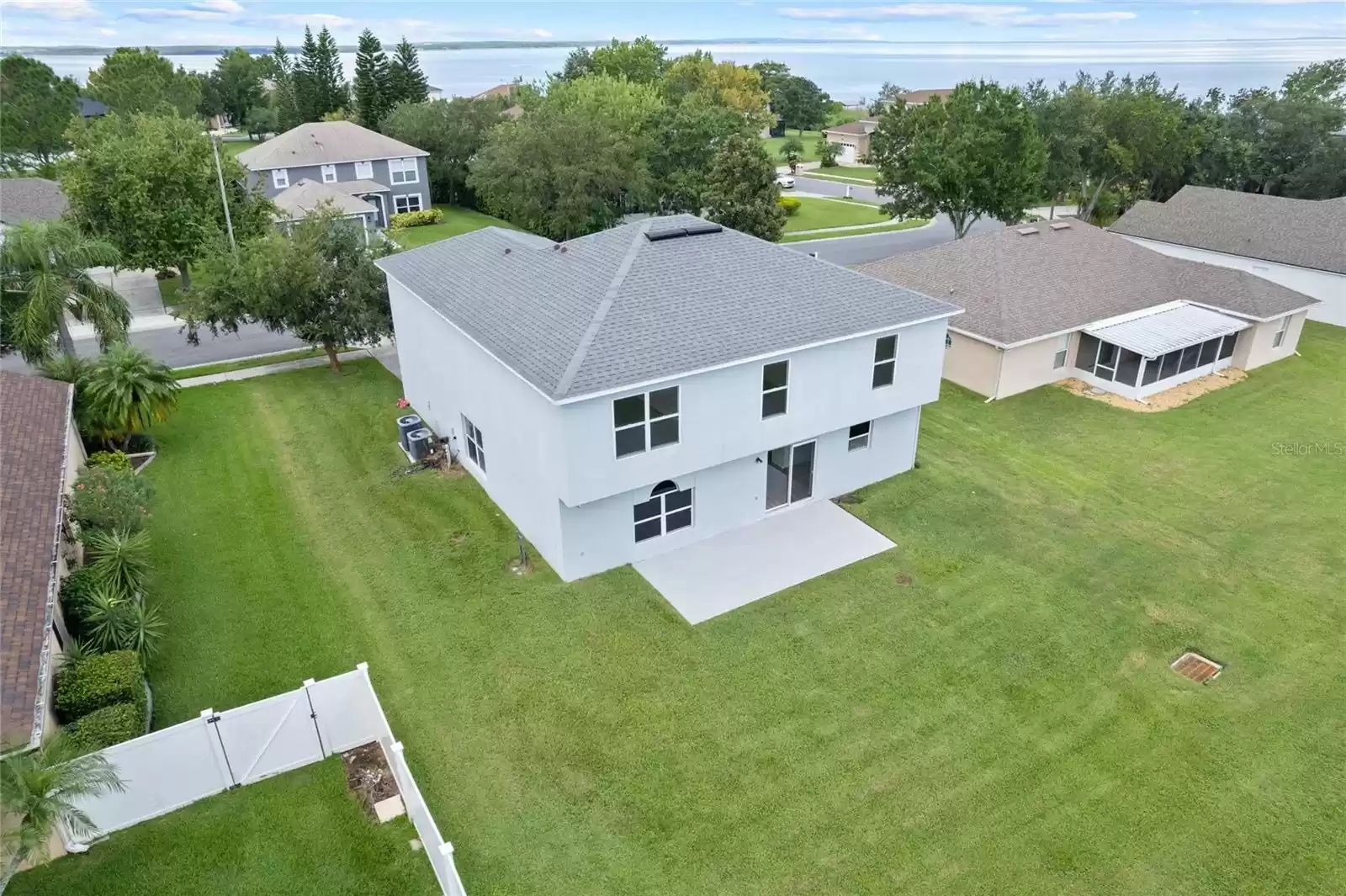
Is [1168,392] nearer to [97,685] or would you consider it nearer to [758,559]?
[758,559]

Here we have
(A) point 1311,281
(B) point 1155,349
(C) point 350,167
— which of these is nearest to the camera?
(B) point 1155,349

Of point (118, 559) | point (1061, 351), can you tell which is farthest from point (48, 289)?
point (1061, 351)

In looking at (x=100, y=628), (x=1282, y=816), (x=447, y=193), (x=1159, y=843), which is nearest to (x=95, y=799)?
(x=100, y=628)

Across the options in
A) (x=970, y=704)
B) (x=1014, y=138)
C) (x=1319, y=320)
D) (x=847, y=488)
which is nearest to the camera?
(x=970, y=704)

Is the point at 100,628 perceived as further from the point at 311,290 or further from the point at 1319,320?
the point at 1319,320

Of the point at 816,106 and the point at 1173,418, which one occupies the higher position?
the point at 816,106

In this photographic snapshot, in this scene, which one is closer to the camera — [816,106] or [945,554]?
[945,554]

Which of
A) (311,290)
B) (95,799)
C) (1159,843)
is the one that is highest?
(311,290)

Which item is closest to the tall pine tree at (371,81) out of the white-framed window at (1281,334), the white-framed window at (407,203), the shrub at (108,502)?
the white-framed window at (407,203)
